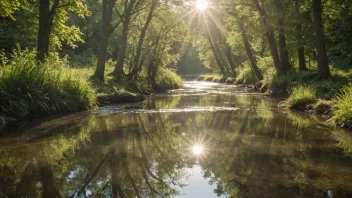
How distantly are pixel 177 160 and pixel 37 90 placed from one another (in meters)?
6.25

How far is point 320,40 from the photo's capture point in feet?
46.8

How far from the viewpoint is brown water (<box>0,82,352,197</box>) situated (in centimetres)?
416

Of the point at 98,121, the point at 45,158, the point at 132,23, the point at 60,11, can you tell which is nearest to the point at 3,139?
the point at 45,158

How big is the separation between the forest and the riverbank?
33 millimetres

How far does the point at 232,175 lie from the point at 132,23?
68.1 feet

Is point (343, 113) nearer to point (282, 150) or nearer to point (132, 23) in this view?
point (282, 150)

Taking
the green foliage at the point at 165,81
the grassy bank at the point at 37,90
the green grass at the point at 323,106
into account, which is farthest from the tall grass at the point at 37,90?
the green foliage at the point at 165,81

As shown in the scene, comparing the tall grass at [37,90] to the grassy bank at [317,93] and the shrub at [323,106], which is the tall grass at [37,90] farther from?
the shrub at [323,106]

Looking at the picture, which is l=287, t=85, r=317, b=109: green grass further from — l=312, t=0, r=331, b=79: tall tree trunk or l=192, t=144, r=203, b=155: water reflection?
l=192, t=144, r=203, b=155: water reflection

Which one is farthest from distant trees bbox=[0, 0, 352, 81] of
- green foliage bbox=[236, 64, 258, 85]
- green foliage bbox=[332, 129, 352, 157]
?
green foliage bbox=[332, 129, 352, 157]

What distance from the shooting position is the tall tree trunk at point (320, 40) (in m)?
14.0

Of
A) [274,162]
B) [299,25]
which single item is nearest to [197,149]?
[274,162]

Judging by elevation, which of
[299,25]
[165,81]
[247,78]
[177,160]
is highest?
[299,25]

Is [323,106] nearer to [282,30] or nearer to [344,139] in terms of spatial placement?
[344,139]
